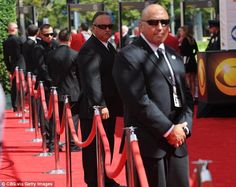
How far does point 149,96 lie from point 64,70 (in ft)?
19.7

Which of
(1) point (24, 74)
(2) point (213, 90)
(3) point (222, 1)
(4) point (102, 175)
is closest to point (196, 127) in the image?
(2) point (213, 90)

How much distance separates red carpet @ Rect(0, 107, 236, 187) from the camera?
397 inches

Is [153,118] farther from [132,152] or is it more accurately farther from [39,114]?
[39,114]

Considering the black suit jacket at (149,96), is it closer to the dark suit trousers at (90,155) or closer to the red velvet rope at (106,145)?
the red velvet rope at (106,145)

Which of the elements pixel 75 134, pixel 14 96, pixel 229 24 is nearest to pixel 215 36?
pixel 229 24

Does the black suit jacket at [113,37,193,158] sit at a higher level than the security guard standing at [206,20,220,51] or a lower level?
higher

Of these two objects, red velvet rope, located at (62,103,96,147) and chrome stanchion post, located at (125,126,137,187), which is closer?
chrome stanchion post, located at (125,126,137,187)

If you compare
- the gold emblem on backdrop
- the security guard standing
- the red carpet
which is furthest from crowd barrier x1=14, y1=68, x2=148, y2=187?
the security guard standing

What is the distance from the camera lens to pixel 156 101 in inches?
237

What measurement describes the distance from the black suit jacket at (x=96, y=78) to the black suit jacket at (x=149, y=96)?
219cm

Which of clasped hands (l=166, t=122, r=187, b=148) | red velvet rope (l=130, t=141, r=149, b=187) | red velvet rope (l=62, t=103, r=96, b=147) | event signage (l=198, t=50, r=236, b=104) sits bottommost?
event signage (l=198, t=50, r=236, b=104)

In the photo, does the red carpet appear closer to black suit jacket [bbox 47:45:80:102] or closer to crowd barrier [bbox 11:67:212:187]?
crowd barrier [bbox 11:67:212:187]

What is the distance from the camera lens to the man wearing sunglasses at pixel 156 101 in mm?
5945

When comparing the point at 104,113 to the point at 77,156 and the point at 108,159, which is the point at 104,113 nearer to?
the point at 108,159
